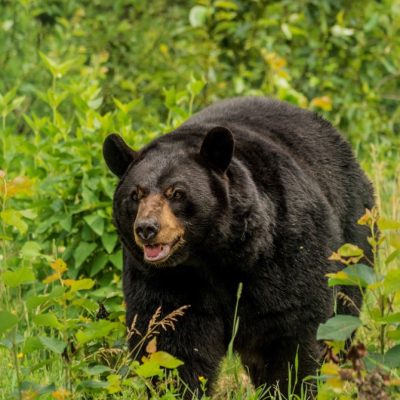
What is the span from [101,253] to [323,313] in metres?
1.79

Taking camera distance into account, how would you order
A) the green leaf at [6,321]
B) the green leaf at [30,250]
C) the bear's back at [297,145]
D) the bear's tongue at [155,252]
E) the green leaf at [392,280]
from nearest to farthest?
the green leaf at [6,321]
the green leaf at [392,280]
the bear's tongue at [155,252]
the bear's back at [297,145]
the green leaf at [30,250]

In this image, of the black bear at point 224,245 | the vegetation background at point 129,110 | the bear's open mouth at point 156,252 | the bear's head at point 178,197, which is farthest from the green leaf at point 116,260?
the bear's open mouth at point 156,252

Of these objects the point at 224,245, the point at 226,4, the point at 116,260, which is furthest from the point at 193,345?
the point at 226,4

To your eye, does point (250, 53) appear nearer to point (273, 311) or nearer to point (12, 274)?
point (273, 311)

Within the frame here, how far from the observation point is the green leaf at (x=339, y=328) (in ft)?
11.0

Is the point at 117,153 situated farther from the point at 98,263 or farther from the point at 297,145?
the point at 98,263

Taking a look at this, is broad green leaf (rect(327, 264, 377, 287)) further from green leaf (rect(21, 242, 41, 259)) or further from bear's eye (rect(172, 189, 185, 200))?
green leaf (rect(21, 242, 41, 259))

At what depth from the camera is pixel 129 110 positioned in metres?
8.31

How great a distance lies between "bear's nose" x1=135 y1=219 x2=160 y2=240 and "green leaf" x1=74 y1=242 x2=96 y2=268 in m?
1.88

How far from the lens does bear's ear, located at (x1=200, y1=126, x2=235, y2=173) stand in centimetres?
442

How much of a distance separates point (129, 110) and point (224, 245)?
4016mm

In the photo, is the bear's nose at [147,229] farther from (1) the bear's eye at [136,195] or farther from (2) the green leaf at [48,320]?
(2) the green leaf at [48,320]

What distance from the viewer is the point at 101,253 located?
6086mm

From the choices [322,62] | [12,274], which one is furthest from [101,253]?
[322,62]
